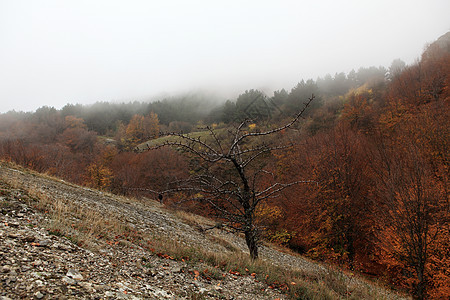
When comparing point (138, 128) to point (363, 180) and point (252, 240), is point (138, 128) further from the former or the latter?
point (252, 240)

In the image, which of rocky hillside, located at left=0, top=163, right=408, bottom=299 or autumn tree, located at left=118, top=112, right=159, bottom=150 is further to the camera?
autumn tree, located at left=118, top=112, right=159, bottom=150

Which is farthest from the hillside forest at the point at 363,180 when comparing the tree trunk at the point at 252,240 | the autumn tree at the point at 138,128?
the autumn tree at the point at 138,128

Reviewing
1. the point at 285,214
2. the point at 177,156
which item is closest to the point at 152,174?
the point at 177,156

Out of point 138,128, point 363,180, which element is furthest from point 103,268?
point 138,128

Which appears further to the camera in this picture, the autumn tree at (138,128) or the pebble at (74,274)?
the autumn tree at (138,128)

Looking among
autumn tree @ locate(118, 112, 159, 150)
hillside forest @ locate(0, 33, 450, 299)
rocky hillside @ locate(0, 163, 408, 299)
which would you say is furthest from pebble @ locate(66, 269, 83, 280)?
autumn tree @ locate(118, 112, 159, 150)

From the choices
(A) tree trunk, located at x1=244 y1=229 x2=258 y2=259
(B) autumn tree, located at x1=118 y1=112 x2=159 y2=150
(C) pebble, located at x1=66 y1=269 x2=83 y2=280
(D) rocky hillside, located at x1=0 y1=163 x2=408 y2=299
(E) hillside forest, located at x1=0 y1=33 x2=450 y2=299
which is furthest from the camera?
(B) autumn tree, located at x1=118 y1=112 x2=159 y2=150

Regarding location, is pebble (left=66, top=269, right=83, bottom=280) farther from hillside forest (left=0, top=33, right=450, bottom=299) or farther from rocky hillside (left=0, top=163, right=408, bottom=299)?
hillside forest (left=0, top=33, right=450, bottom=299)

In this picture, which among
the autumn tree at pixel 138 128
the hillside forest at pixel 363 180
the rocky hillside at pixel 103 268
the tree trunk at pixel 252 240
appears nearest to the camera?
the rocky hillside at pixel 103 268

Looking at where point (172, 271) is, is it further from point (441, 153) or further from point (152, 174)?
point (152, 174)

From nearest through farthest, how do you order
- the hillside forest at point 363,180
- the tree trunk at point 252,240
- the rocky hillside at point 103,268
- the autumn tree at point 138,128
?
the rocky hillside at point 103,268 → the tree trunk at point 252,240 → the hillside forest at point 363,180 → the autumn tree at point 138,128

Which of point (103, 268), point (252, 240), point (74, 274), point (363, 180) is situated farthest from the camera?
point (363, 180)

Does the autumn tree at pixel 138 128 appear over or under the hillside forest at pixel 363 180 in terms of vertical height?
over

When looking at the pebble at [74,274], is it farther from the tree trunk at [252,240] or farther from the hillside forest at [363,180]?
the tree trunk at [252,240]
